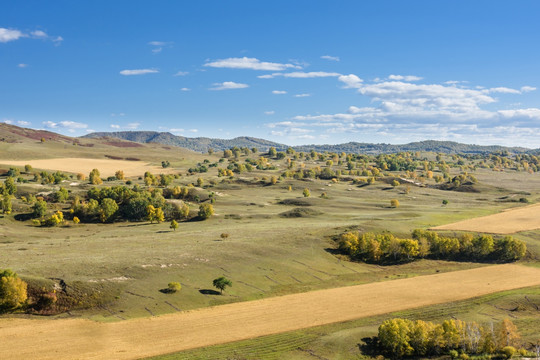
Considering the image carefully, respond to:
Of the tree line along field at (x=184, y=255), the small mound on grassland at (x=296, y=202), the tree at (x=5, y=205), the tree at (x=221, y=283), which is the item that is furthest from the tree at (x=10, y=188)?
the tree at (x=221, y=283)

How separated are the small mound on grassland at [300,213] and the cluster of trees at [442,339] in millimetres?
98561

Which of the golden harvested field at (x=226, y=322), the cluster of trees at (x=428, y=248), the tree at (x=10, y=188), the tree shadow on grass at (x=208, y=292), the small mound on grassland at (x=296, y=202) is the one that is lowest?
the golden harvested field at (x=226, y=322)

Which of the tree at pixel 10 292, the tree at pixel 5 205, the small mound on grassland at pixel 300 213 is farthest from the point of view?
the small mound on grassland at pixel 300 213

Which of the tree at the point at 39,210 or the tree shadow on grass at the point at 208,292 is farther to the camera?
the tree at the point at 39,210

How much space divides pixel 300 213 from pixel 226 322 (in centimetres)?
9678

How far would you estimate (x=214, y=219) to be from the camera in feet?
486

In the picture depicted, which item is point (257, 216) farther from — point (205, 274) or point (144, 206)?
point (205, 274)

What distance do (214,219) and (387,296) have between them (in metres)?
83.2

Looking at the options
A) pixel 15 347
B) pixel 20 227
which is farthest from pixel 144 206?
pixel 15 347

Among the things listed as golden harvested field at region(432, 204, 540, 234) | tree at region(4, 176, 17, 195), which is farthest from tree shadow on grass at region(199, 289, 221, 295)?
tree at region(4, 176, 17, 195)

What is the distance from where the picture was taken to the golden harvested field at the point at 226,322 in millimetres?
52812

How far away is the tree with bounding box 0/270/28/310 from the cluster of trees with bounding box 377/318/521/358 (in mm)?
54349

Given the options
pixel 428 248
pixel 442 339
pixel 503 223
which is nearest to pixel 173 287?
pixel 442 339

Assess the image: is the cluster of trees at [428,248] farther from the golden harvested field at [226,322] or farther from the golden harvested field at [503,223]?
the golden harvested field at [226,322]
